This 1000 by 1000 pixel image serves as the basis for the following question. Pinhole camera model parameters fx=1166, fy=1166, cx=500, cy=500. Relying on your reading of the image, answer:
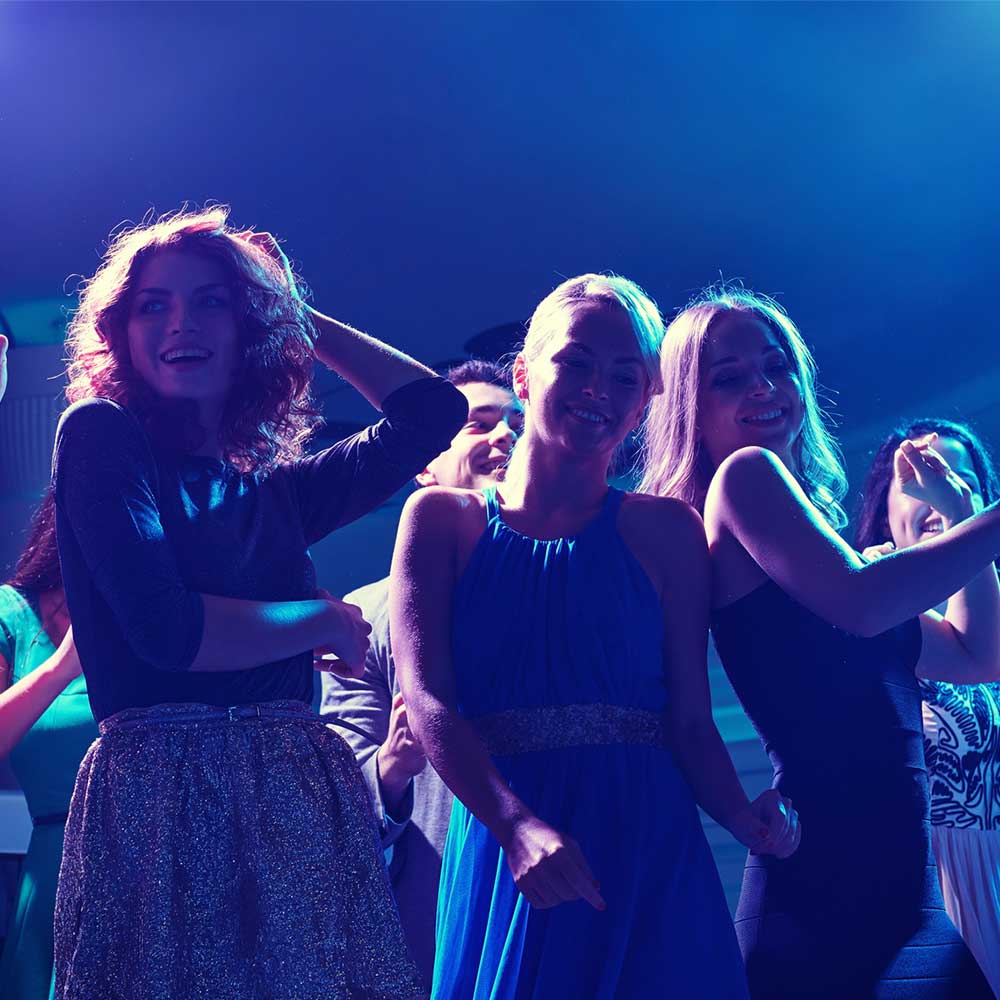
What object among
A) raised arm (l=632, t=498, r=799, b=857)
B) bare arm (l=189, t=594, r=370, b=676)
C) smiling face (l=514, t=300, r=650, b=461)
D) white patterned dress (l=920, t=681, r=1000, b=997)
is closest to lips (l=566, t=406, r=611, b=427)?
smiling face (l=514, t=300, r=650, b=461)

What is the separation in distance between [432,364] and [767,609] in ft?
9.58

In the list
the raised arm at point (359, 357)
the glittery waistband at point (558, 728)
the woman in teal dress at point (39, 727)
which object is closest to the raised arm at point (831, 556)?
the glittery waistband at point (558, 728)

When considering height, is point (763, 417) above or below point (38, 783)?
above

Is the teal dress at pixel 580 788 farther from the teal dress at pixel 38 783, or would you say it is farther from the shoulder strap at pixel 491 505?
the teal dress at pixel 38 783

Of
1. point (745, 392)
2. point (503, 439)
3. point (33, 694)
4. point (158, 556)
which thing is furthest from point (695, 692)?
point (503, 439)

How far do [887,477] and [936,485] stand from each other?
3.57 ft

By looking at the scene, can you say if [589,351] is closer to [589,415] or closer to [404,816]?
A: [589,415]

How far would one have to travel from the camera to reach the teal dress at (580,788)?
115 cm

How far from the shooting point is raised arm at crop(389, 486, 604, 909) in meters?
1.07

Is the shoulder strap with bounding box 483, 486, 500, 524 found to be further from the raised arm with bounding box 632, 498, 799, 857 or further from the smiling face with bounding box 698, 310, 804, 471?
the smiling face with bounding box 698, 310, 804, 471

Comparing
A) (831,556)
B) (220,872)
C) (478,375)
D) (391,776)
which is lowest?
(220,872)

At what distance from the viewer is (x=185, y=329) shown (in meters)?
1.35

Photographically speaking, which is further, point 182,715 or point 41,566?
point 41,566

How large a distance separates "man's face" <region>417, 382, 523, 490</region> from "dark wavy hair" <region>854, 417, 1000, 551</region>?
87cm
